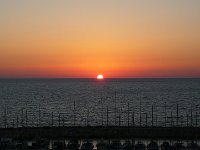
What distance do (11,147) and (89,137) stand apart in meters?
14.9

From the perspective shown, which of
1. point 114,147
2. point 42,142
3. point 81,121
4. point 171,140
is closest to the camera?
point 114,147

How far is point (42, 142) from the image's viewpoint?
43531 millimetres

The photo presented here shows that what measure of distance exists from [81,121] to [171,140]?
113 ft

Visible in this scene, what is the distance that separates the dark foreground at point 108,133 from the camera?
2085 inches

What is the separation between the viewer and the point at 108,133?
53938 millimetres

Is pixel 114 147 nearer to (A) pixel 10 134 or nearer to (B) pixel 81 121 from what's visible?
(A) pixel 10 134

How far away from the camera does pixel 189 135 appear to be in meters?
53.2

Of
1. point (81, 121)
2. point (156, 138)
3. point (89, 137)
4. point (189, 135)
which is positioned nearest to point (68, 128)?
point (89, 137)

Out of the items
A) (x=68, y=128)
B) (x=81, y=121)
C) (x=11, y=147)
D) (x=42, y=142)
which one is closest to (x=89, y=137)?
(x=68, y=128)

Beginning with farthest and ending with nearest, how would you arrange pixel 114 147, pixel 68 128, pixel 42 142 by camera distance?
pixel 68 128
pixel 42 142
pixel 114 147

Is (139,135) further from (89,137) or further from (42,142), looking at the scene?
(42,142)

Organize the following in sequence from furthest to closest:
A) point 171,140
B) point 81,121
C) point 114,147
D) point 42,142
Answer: point 81,121 → point 171,140 → point 42,142 → point 114,147

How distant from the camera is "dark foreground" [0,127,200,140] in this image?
5297 cm

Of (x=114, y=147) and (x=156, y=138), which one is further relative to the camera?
(x=156, y=138)
